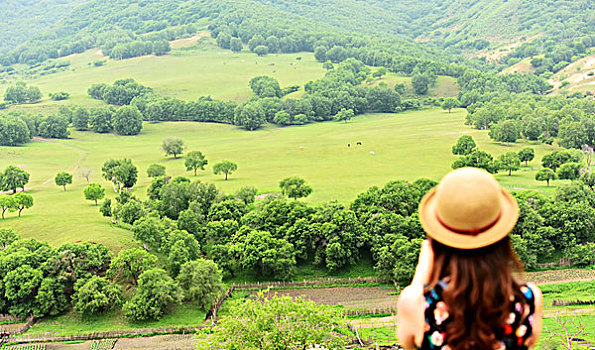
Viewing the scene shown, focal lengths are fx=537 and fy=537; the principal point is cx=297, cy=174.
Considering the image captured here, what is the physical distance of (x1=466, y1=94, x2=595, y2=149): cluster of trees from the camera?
368 feet

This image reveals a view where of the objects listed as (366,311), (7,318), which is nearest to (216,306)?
(366,311)

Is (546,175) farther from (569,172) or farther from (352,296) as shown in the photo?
(352,296)

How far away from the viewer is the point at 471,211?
17.1 ft

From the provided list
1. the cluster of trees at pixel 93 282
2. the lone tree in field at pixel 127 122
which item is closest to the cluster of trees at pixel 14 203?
the cluster of trees at pixel 93 282

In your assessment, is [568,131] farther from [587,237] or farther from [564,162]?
[587,237]

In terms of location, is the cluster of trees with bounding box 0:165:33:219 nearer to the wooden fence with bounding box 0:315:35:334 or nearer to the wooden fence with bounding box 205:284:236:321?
the wooden fence with bounding box 0:315:35:334

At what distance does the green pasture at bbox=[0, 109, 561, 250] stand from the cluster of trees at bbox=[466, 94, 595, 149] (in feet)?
12.5

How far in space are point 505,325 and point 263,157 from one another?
115 meters

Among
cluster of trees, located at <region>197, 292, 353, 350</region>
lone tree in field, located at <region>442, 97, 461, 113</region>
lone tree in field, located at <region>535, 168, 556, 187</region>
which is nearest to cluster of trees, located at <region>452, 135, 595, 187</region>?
lone tree in field, located at <region>535, 168, 556, 187</region>

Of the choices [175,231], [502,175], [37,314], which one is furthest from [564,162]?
[37,314]

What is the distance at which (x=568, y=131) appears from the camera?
113 meters

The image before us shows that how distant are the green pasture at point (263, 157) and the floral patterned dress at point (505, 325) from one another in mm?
62585

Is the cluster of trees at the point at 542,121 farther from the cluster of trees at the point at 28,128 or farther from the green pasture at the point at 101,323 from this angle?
the cluster of trees at the point at 28,128

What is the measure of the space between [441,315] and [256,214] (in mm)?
64049
